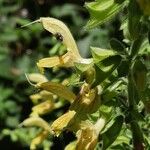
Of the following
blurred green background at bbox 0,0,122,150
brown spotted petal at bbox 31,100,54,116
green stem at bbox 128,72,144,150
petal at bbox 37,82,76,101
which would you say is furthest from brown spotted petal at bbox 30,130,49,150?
blurred green background at bbox 0,0,122,150

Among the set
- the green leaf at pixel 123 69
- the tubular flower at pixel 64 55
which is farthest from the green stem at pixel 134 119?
the tubular flower at pixel 64 55

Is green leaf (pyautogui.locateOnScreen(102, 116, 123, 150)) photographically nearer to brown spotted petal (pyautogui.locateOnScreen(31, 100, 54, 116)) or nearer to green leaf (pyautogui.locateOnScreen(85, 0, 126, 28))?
green leaf (pyautogui.locateOnScreen(85, 0, 126, 28))

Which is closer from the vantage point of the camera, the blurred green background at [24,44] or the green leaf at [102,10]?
the green leaf at [102,10]

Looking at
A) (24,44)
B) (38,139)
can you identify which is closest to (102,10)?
(38,139)

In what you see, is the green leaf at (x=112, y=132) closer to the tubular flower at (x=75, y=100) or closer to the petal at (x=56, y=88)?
the tubular flower at (x=75, y=100)

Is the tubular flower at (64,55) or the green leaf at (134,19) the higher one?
the green leaf at (134,19)

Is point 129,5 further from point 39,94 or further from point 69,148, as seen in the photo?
point 39,94
